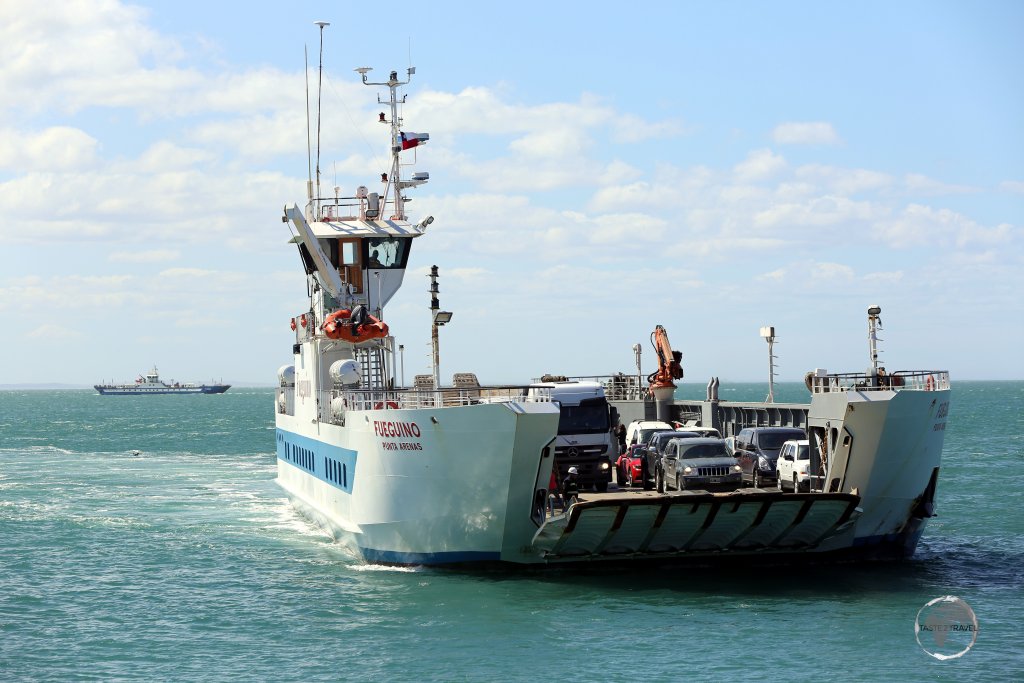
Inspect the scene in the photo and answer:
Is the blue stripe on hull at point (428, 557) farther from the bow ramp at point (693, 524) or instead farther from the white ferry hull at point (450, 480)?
the bow ramp at point (693, 524)

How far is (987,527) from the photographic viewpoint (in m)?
35.1

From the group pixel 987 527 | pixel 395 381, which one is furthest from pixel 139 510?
pixel 987 527

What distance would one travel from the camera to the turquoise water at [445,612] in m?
19.5

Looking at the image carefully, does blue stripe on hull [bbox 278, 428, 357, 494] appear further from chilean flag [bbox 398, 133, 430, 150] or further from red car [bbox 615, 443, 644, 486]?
chilean flag [bbox 398, 133, 430, 150]

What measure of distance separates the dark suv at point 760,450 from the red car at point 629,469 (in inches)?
94.7

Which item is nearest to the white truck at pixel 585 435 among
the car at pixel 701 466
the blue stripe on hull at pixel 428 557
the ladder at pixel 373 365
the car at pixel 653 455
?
the car at pixel 653 455

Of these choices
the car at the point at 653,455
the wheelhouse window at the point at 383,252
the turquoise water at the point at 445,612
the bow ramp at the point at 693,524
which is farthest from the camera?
the wheelhouse window at the point at 383,252

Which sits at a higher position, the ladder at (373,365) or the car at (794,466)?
the ladder at (373,365)

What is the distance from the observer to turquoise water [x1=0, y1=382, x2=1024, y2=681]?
1955cm

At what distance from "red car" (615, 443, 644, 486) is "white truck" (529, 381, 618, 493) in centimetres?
36

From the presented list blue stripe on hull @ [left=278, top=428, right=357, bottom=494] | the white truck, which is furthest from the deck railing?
blue stripe on hull @ [left=278, top=428, right=357, bottom=494]

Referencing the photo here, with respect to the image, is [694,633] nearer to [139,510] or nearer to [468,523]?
[468,523]

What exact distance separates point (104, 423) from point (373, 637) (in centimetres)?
10713

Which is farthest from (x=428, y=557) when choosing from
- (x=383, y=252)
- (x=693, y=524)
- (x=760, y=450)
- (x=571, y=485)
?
(x=383, y=252)
